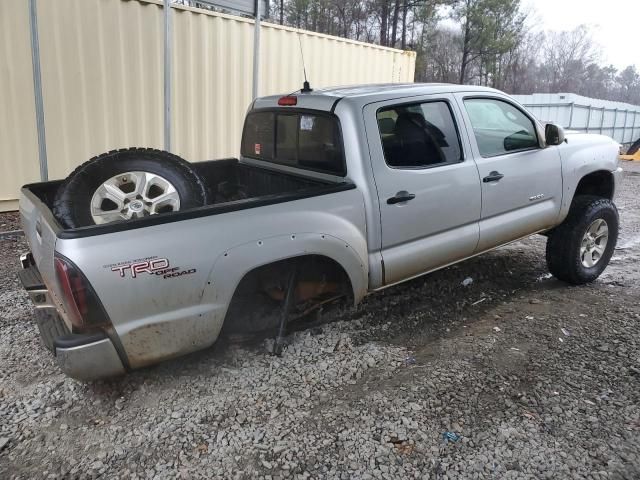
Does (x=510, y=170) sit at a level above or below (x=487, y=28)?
below

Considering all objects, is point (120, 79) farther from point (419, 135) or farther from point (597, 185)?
point (597, 185)

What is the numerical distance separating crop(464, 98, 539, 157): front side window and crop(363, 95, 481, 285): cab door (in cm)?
25

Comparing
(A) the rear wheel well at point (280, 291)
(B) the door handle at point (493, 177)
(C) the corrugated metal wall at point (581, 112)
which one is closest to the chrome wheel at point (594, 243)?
(B) the door handle at point (493, 177)

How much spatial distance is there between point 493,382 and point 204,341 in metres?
1.75

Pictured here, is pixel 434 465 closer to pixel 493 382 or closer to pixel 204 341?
pixel 493 382

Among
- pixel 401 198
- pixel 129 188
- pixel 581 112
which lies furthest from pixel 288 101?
pixel 581 112

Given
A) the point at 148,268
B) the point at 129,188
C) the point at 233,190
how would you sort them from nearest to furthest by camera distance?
the point at 148,268 → the point at 129,188 → the point at 233,190

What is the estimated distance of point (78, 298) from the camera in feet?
7.84

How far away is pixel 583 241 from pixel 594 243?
0.20 m

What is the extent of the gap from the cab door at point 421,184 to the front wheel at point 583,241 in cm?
123

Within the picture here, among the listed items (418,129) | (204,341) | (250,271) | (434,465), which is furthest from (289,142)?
(434,465)

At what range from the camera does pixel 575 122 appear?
21.2 metres

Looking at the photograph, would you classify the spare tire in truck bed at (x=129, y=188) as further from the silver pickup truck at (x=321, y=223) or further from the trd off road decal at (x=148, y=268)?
the trd off road decal at (x=148, y=268)

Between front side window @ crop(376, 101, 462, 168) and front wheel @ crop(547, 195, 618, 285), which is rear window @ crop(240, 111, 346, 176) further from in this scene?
front wheel @ crop(547, 195, 618, 285)
